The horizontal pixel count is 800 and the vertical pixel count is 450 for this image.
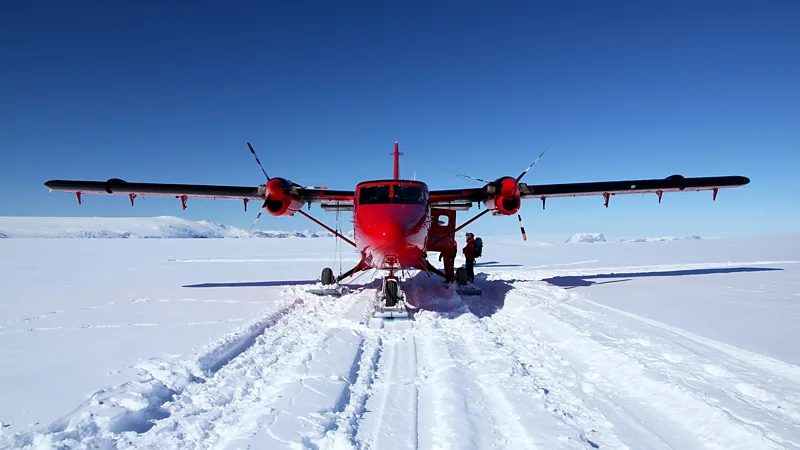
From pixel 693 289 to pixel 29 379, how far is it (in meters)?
13.0

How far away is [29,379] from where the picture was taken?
4043 millimetres

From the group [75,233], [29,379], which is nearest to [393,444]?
[29,379]

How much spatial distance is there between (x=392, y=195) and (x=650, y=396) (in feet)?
20.4

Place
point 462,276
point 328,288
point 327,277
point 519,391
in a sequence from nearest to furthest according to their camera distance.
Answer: point 519,391 → point 328,288 → point 327,277 → point 462,276

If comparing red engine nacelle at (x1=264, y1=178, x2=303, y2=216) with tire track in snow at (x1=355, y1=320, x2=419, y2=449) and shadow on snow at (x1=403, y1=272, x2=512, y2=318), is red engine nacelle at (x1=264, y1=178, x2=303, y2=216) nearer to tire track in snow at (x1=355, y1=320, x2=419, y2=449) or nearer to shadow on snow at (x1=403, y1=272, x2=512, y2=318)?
shadow on snow at (x1=403, y1=272, x2=512, y2=318)

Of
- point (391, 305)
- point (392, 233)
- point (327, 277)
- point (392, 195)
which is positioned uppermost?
point (392, 195)

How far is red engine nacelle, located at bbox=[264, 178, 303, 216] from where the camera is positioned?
431 inches

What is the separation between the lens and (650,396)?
3.98 meters

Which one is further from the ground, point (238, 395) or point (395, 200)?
point (395, 200)

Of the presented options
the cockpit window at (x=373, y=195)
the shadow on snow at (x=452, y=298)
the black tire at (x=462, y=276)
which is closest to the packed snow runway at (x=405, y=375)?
the shadow on snow at (x=452, y=298)

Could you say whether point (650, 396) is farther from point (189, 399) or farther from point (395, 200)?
point (395, 200)

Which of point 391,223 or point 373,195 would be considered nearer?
point 391,223

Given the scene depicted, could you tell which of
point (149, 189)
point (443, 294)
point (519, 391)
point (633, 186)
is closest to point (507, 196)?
point (443, 294)

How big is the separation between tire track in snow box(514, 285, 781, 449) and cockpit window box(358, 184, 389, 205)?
450 centimetres
